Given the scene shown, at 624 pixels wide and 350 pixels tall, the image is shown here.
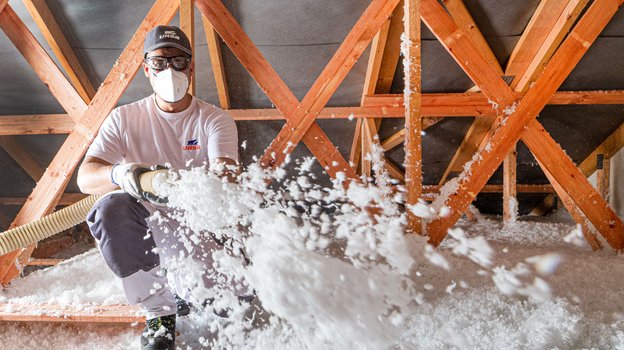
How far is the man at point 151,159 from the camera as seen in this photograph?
4.50ft

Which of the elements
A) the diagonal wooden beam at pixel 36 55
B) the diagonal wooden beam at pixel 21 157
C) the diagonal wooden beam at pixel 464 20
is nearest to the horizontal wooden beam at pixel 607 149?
the diagonal wooden beam at pixel 464 20

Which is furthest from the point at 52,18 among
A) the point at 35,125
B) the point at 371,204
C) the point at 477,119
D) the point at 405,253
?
the point at 477,119

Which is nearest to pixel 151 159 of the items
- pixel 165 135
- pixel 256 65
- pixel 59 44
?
pixel 165 135

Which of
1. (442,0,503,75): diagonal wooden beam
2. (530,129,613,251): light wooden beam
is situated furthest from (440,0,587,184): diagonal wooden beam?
(530,129,613,251): light wooden beam

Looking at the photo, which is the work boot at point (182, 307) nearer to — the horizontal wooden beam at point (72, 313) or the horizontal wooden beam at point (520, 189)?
the horizontal wooden beam at point (72, 313)

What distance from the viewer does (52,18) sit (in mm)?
2438

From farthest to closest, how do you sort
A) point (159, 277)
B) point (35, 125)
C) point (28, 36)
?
point (35, 125) < point (28, 36) < point (159, 277)

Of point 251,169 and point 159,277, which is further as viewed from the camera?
point 251,169

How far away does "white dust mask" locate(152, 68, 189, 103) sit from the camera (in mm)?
1530

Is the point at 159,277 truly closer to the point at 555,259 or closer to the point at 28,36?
the point at 28,36

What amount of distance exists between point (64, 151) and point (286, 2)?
1.39m

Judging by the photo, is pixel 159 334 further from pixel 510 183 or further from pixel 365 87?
pixel 510 183

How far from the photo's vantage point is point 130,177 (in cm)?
131

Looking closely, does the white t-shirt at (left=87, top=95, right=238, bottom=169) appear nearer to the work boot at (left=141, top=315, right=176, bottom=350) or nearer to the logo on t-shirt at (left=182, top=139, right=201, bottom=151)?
the logo on t-shirt at (left=182, top=139, right=201, bottom=151)
